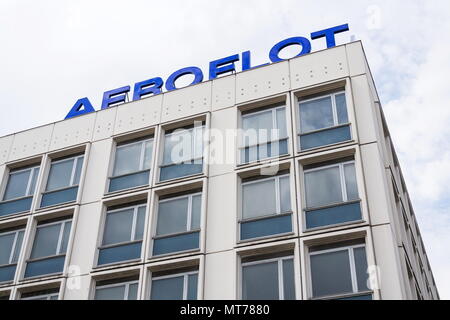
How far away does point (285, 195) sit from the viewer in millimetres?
21500

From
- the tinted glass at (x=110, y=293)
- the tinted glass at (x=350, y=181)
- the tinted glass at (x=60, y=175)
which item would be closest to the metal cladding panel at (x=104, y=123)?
the tinted glass at (x=60, y=175)

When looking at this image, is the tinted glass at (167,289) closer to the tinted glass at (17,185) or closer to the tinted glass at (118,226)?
the tinted glass at (118,226)

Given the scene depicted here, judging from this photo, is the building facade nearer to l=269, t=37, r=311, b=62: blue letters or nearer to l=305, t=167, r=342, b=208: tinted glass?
l=305, t=167, r=342, b=208: tinted glass

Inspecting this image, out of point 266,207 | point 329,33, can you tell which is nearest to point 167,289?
point 266,207

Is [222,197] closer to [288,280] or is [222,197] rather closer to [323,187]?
[323,187]

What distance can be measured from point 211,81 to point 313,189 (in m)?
7.50

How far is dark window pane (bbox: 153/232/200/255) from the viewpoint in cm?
2141

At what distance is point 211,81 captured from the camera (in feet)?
85.0

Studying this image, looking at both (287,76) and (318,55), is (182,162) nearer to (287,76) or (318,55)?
(287,76)

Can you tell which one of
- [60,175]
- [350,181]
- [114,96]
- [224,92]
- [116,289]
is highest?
[114,96]

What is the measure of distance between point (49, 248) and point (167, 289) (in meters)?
6.08

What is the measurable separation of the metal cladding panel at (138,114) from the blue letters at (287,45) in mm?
5310

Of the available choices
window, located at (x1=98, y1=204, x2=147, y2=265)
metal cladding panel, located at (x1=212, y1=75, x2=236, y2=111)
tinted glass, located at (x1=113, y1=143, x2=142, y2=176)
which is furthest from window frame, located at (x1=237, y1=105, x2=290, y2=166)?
tinted glass, located at (x1=113, y1=143, x2=142, y2=176)

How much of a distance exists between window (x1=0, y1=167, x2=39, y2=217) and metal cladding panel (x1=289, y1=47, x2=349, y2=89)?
1245cm
